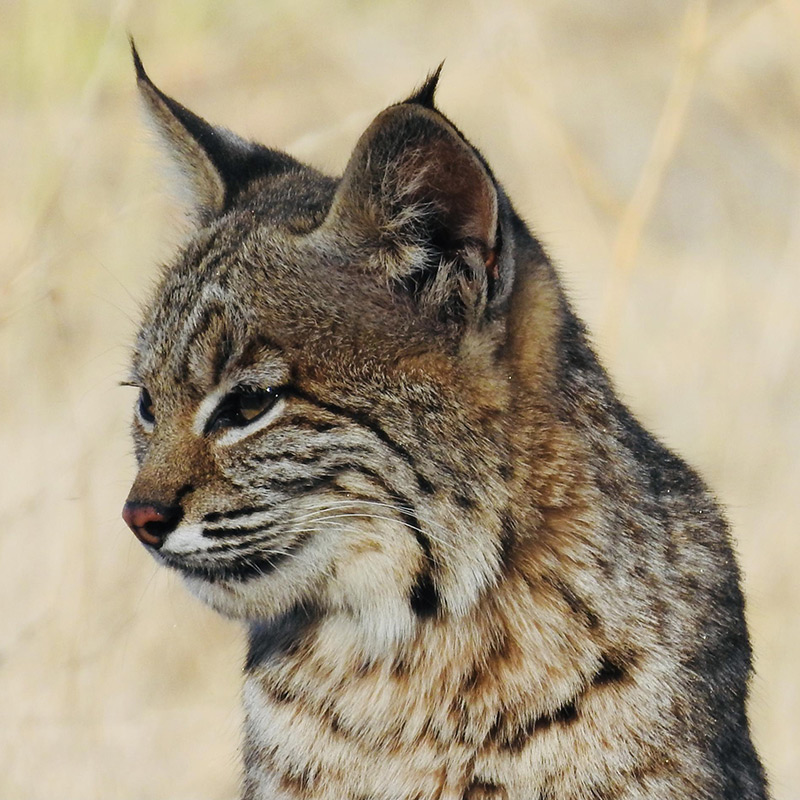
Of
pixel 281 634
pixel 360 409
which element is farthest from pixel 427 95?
pixel 281 634

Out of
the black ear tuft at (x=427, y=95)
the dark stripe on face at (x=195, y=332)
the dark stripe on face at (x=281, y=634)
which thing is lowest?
the dark stripe on face at (x=281, y=634)

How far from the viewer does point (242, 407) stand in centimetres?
291

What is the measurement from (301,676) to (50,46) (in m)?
2.90

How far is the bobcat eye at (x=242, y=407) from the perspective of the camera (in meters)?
2.89

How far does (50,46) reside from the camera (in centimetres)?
503

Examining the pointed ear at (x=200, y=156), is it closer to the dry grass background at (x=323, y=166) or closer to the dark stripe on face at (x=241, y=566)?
the dry grass background at (x=323, y=166)

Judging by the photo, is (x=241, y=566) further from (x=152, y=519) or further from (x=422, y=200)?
(x=422, y=200)

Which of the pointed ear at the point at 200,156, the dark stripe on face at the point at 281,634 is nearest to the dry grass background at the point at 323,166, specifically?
the pointed ear at the point at 200,156

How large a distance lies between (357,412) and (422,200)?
1.52 ft

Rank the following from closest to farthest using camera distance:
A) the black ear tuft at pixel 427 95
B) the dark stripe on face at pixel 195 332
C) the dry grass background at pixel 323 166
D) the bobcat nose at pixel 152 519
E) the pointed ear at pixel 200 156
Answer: the black ear tuft at pixel 427 95
the bobcat nose at pixel 152 519
the dark stripe on face at pixel 195 332
the pointed ear at pixel 200 156
the dry grass background at pixel 323 166

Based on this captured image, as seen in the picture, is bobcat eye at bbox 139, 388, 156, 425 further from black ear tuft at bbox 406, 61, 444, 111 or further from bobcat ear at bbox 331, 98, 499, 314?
black ear tuft at bbox 406, 61, 444, 111

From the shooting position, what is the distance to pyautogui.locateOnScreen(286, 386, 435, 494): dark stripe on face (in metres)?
2.83

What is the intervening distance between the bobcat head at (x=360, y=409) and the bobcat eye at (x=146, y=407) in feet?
0.35

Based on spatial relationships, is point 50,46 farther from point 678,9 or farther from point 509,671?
point 509,671
